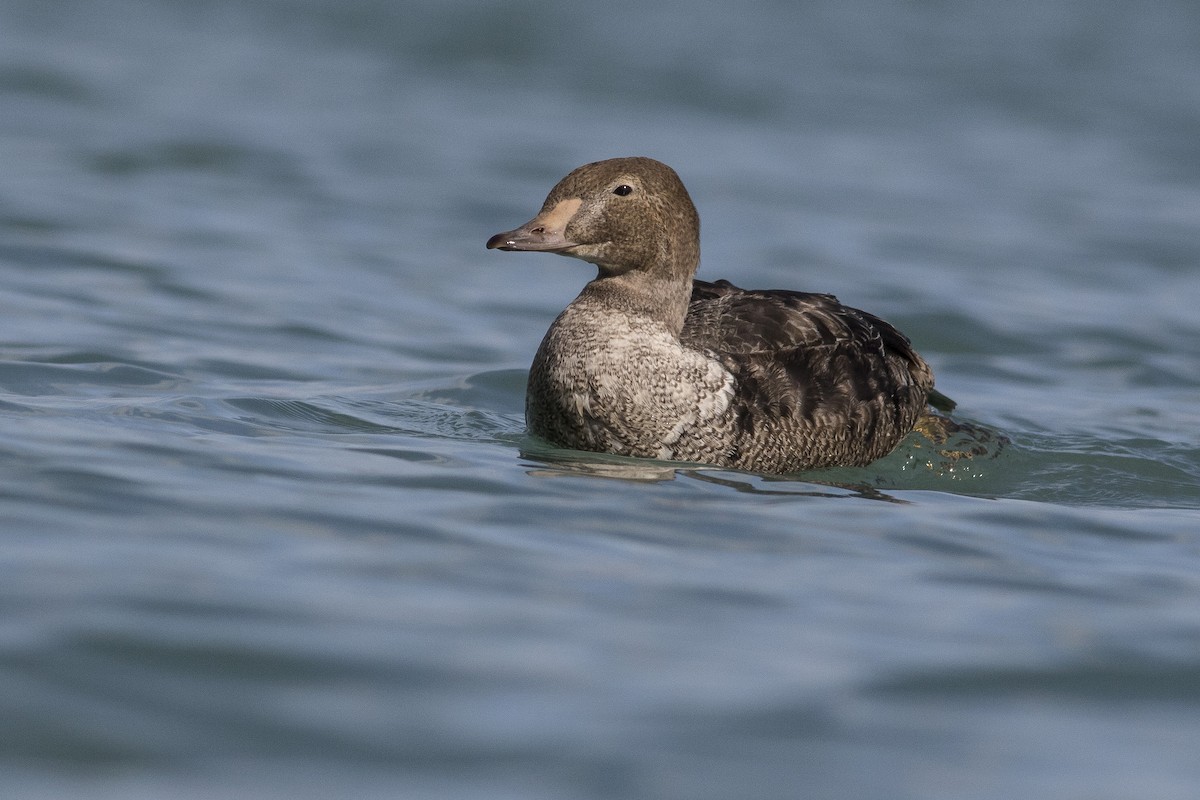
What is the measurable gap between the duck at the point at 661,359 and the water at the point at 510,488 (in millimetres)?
247

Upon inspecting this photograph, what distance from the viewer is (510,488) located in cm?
659

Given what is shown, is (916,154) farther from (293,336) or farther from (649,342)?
(649,342)

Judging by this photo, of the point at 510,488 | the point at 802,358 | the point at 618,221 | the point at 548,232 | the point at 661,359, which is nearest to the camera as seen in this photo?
the point at 510,488

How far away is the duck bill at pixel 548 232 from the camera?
7.06 metres

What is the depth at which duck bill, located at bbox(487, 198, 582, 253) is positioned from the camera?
706 cm

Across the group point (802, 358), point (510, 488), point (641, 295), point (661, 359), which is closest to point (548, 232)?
point (641, 295)

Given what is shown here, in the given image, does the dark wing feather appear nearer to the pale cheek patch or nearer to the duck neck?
the duck neck

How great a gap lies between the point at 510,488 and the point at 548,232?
1.16 meters

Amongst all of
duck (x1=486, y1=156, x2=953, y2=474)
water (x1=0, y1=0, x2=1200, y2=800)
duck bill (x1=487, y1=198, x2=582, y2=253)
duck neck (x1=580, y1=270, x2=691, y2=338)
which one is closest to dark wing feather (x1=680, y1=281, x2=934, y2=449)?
duck (x1=486, y1=156, x2=953, y2=474)

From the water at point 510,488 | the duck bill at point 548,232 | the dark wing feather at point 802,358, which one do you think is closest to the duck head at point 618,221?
the duck bill at point 548,232

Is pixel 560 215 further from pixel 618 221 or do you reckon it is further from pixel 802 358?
pixel 802 358

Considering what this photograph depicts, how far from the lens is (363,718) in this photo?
4168 millimetres

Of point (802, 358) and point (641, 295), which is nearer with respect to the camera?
point (641, 295)

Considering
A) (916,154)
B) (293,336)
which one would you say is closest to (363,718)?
(293,336)
